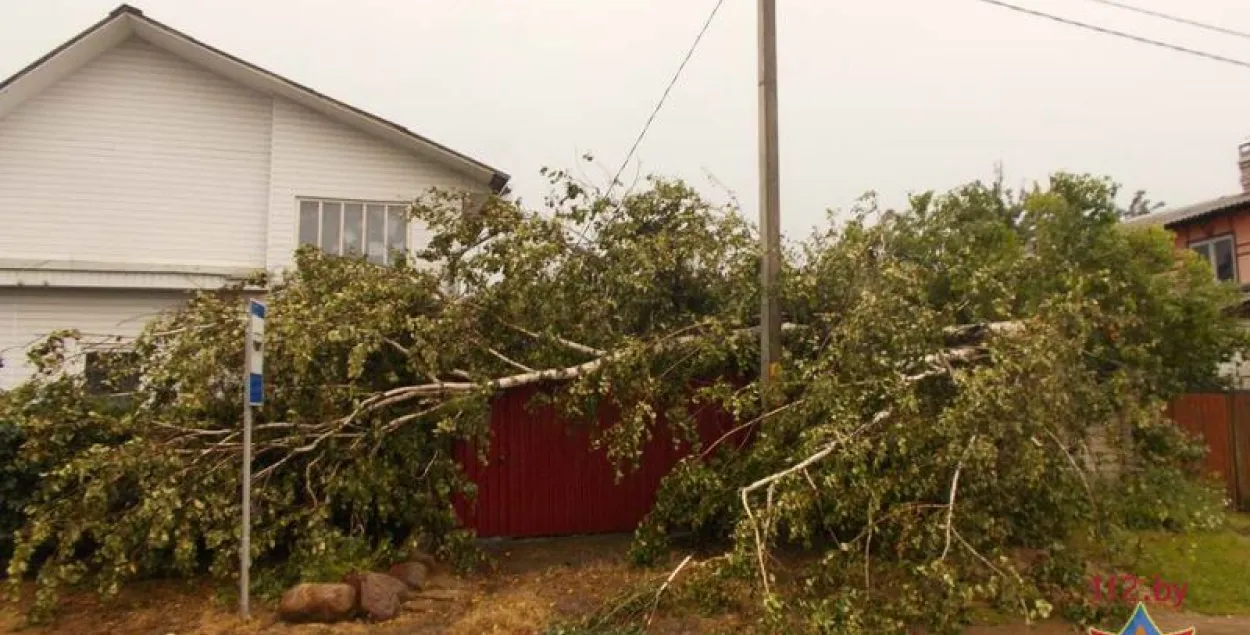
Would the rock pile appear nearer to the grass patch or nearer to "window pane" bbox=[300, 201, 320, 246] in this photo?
the grass patch

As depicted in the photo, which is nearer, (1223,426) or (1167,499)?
(1167,499)

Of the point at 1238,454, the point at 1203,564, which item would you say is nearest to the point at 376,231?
the point at 1203,564

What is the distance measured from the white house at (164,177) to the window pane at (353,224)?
0.02 metres

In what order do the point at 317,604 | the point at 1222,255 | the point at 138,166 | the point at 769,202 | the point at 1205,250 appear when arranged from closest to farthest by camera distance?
the point at 317,604 → the point at 769,202 → the point at 138,166 → the point at 1222,255 → the point at 1205,250

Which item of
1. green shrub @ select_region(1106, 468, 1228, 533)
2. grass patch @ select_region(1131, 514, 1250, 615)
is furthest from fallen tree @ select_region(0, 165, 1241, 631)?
grass patch @ select_region(1131, 514, 1250, 615)

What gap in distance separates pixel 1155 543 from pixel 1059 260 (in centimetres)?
305

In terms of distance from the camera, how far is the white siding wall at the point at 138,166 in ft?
39.6

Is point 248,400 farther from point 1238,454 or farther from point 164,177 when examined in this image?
point 1238,454

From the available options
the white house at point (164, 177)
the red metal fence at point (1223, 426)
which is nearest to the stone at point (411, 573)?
the white house at point (164, 177)

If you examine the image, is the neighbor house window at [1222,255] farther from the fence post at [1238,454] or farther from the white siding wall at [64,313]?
the white siding wall at [64,313]

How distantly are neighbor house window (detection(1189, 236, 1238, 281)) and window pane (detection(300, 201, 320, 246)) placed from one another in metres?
20.4

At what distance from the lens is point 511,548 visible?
8695 mm

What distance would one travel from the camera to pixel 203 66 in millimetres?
12898

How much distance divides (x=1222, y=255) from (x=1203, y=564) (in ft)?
54.1
